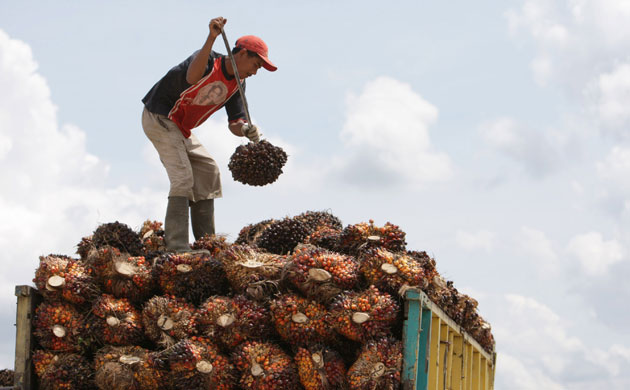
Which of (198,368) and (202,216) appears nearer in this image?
(198,368)

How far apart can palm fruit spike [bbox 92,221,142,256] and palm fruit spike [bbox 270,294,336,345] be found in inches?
65.7

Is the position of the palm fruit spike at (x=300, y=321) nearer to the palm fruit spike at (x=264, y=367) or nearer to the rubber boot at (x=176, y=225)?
the palm fruit spike at (x=264, y=367)

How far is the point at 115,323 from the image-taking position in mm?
4922

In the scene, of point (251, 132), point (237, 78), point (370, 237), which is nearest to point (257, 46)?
point (237, 78)

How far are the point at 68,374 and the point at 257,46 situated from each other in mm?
3155

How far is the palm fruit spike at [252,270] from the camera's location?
4.86 metres

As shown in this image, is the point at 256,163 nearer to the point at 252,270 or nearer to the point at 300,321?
the point at 252,270

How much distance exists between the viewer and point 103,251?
17.4 ft

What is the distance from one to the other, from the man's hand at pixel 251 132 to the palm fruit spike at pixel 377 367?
→ 2.78m

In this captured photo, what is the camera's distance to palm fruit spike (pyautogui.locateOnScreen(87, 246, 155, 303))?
5.16 m

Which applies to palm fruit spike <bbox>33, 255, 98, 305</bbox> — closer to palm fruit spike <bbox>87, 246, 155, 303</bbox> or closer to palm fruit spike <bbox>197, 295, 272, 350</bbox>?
palm fruit spike <bbox>87, 246, 155, 303</bbox>

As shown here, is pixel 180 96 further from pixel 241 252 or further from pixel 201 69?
pixel 241 252

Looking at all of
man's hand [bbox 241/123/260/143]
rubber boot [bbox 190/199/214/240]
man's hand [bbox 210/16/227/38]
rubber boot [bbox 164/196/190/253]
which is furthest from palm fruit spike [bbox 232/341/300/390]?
man's hand [bbox 210/16/227/38]

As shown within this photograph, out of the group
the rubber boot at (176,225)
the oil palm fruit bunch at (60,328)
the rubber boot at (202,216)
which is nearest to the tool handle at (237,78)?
the rubber boot at (202,216)
